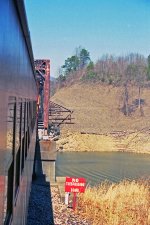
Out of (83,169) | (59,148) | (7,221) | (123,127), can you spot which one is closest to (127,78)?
(123,127)

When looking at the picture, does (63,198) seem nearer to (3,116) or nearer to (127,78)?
(3,116)

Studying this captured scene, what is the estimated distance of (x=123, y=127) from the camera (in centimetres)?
6844

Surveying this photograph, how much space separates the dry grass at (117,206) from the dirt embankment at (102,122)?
3449 cm

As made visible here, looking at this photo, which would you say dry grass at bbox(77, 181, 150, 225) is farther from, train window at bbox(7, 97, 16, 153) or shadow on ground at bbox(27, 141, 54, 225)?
train window at bbox(7, 97, 16, 153)

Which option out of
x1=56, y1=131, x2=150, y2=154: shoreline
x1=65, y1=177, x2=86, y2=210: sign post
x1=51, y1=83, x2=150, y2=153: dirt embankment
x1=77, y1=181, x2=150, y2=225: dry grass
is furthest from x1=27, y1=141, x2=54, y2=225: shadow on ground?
x1=51, y1=83, x2=150, y2=153: dirt embankment

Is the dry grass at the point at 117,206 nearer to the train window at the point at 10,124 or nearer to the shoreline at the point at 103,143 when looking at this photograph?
the train window at the point at 10,124

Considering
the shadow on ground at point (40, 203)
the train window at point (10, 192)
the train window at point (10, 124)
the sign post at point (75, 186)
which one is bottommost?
the shadow on ground at point (40, 203)

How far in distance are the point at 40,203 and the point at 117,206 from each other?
264 centimetres

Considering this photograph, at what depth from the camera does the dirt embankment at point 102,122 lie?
54906 millimetres

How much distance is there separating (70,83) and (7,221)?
92068mm

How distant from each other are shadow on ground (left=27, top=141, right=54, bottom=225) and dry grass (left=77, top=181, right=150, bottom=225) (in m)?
1.23

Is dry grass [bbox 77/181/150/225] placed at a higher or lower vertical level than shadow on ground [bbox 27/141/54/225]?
lower

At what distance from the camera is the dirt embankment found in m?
54.9

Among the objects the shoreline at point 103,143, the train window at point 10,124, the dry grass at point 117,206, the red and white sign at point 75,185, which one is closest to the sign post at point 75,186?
the red and white sign at point 75,185
